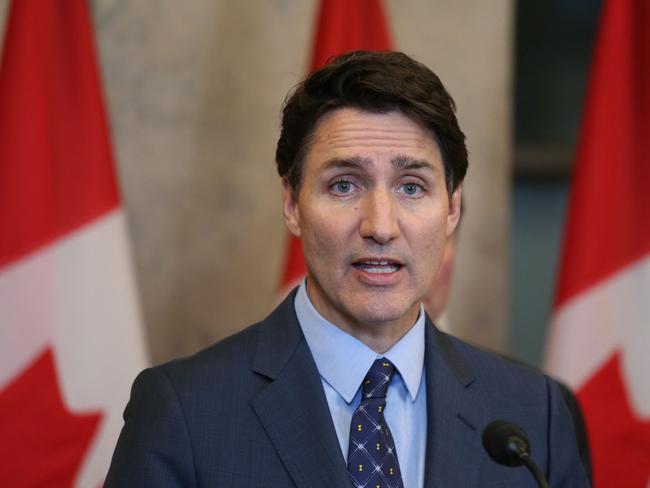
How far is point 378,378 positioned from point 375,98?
49cm

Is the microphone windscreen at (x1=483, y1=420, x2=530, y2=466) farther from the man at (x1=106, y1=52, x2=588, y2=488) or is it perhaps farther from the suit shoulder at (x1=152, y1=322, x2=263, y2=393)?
the suit shoulder at (x1=152, y1=322, x2=263, y2=393)

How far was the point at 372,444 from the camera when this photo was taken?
1.77 metres

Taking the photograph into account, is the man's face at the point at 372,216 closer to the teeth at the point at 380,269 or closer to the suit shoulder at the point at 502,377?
the teeth at the point at 380,269

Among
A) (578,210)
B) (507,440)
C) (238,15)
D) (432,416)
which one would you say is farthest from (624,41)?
(507,440)

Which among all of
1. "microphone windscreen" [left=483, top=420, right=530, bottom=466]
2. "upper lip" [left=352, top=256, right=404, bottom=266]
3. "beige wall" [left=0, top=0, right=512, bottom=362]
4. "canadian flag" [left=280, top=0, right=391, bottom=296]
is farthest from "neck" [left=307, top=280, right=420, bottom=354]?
"beige wall" [left=0, top=0, right=512, bottom=362]

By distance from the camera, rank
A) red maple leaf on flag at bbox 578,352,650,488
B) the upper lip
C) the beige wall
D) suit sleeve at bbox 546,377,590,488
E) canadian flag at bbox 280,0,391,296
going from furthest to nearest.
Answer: the beige wall
canadian flag at bbox 280,0,391,296
red maple leaf on flag at bbox 578,352,650,488
suit sleeve at bbox 546,377,590,488
the upper lip

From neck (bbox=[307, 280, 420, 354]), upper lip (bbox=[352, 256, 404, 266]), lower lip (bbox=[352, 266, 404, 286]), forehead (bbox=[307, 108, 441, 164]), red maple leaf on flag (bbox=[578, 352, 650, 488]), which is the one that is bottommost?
red maple leaf on flag (bbox=[578, 352, 650, 488])

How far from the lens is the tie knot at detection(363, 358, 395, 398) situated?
72.6 inches

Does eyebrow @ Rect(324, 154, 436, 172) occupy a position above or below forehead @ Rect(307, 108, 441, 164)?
below

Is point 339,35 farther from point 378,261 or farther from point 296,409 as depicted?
point 296,409

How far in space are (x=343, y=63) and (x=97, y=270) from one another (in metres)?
1.39

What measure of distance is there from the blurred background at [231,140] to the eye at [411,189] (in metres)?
1.61

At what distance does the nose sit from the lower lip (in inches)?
2.4

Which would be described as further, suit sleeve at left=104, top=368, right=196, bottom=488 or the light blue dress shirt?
the light blue dress shirt
